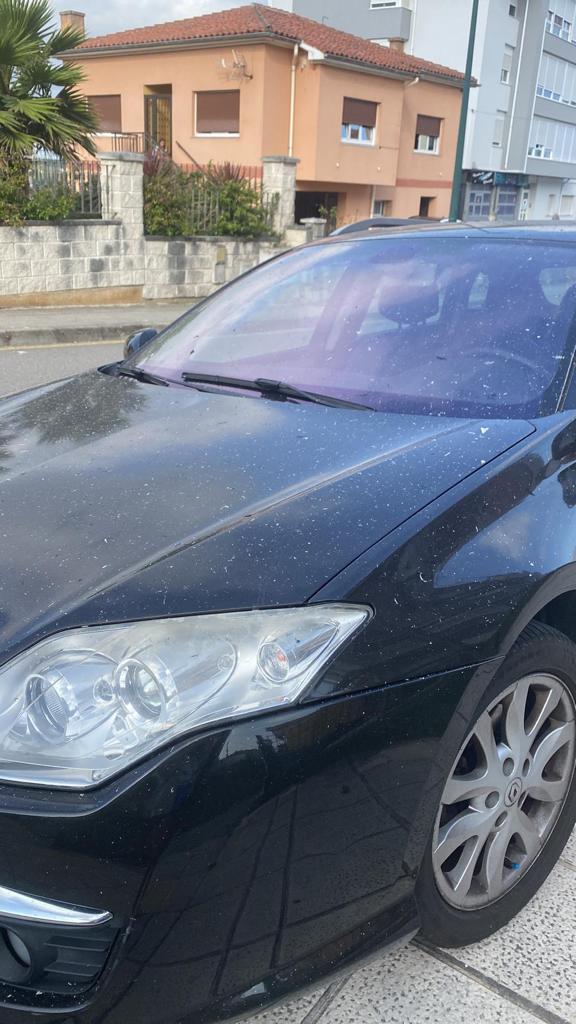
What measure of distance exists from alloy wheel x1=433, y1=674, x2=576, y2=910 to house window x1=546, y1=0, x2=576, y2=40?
151 ft

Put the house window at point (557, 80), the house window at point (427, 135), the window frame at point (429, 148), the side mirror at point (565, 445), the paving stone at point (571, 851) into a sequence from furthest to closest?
the house window at point (557, 80)
the window frame at point (429, 148)
the house window at point (427, 135)
the paving stone at point (571, 851)
the side mirror at point (565, 445)

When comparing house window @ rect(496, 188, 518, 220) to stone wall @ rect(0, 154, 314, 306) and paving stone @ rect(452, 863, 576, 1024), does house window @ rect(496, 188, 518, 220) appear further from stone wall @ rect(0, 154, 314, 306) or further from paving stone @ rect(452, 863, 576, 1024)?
paving stone @ rect(452, 863, 576, 1024)

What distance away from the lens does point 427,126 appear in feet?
109

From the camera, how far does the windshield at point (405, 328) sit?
2416 millimetres

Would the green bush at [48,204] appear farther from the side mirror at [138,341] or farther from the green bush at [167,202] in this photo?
the side mirror at [138,341]

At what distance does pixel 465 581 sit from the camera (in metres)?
1.71

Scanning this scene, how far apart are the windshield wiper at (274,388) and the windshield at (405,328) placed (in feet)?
0.10

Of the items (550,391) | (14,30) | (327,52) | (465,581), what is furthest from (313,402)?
(327,52)

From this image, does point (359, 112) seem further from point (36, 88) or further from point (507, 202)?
point (36, 88)

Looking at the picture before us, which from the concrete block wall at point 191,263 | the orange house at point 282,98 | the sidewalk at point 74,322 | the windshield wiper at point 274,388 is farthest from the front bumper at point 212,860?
the orange house at point 282,98

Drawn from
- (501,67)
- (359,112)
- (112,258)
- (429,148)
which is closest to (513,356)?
(112,258)

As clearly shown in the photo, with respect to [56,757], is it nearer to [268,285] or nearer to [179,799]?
[179,799]

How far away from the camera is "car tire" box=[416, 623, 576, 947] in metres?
1.82

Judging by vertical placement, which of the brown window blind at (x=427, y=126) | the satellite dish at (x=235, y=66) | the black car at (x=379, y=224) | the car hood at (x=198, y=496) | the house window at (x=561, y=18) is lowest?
the car hood at (x=198, y=496)
